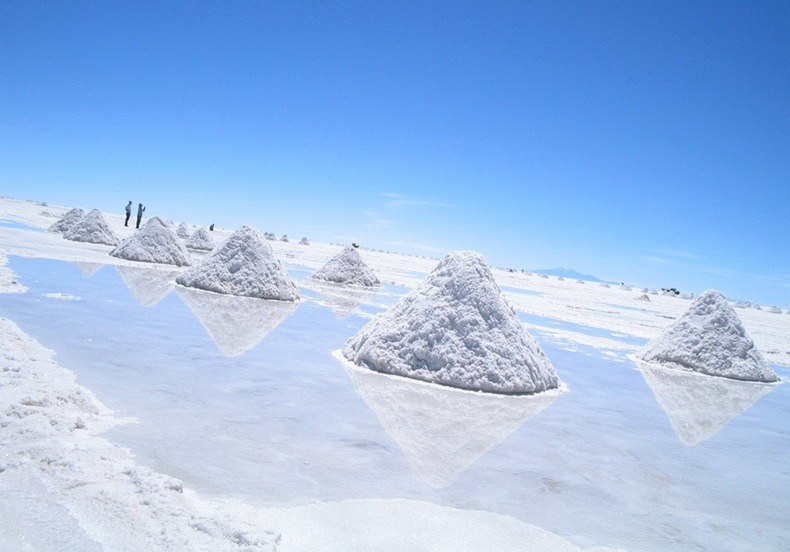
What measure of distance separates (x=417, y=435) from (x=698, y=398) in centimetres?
526

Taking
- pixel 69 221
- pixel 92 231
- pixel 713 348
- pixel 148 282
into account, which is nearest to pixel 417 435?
pixel 713 348

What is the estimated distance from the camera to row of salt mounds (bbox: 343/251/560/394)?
6793 millimetres

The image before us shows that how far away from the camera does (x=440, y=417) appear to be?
5301 millimetres

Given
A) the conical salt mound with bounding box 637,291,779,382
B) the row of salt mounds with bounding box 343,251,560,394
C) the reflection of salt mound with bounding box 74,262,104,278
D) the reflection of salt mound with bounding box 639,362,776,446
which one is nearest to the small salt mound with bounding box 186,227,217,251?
the reflection of salt mound with bounding box 74,262,104,278

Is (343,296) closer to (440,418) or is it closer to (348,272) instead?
(348,272)

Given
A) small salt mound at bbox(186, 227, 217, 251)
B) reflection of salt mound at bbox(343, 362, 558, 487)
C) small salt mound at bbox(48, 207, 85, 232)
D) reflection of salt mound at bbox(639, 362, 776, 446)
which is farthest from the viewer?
small salt mound at bbox(186, 227, 217, 251)

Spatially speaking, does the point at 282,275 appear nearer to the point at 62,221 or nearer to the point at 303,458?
the point at 303,458

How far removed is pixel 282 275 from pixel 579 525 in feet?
33.2

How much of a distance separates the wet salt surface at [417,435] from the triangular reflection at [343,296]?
149 inches

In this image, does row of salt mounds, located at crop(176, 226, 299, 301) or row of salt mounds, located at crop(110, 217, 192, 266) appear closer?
row of salt mounds, located at crop(176, 226, 299, 301)

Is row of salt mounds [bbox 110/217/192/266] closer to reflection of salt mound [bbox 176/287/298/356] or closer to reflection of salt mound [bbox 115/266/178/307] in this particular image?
reflection of salt mound [bbox 115/266/178/307]

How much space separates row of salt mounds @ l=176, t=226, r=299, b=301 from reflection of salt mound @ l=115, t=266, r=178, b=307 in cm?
64

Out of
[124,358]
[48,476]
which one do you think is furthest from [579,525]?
[124,358]

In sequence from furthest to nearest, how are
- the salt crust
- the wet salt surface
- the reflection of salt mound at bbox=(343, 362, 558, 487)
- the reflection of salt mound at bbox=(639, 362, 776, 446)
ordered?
the reflection of salt mound at bbox=(639, 362, 776, 446) → the reflection of salt mound at bbox=(343, 362, 558, 487) → the wet salt surface → the salt crust
